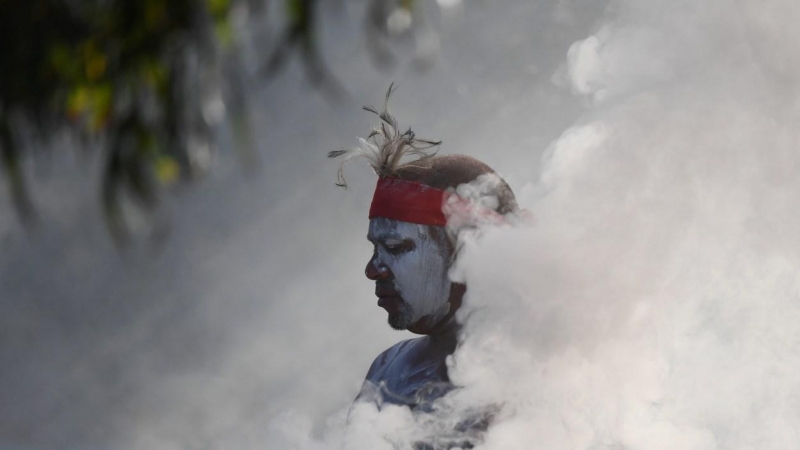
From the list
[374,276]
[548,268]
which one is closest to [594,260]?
[548,268]

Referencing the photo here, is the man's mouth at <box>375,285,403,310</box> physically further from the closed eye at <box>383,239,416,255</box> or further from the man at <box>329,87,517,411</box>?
the closed eye at <box>383,239,416,255</box>

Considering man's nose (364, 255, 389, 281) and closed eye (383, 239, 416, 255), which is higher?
closed eye (383, 239, 416, 255)

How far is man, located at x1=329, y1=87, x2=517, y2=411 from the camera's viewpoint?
4488 mm

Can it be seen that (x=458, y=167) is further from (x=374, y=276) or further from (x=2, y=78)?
(x=2, y=78)

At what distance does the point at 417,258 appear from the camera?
449 cm

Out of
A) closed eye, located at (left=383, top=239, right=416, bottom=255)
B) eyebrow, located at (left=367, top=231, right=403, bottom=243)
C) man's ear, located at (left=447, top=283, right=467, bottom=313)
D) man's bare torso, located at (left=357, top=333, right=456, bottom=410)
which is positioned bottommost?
man's bare torso, located at (left=357, top=333, right=456, bottom=410)

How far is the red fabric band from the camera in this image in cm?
451

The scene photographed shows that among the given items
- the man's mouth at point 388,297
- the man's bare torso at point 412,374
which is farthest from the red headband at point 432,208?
the man's bare torso at point 412,374

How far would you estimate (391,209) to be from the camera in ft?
15.1

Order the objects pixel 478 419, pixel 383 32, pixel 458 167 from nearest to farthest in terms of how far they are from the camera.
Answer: pixel 383 32 → pixel 478 419 → pixel 458 167

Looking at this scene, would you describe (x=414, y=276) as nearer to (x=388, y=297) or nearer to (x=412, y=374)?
(x=388, y=297)

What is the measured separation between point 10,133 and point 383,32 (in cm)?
78

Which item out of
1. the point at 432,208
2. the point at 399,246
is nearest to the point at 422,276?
the point at 399,246

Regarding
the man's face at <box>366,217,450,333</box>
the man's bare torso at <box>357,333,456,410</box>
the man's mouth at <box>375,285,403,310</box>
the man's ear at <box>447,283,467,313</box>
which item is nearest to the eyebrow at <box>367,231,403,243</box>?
the man's face at <box>366,217,450,333</box>
